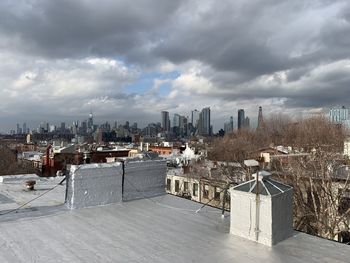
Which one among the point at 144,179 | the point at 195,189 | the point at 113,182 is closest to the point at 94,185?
the point at 113,182

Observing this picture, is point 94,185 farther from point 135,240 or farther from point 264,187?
point 264,187

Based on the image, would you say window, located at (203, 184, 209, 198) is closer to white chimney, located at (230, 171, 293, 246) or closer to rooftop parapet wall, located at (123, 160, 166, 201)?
rooftop parapet wall, located at (123, 160, 166, 201)

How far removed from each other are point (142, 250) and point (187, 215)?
100 inches

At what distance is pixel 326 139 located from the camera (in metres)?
31.4

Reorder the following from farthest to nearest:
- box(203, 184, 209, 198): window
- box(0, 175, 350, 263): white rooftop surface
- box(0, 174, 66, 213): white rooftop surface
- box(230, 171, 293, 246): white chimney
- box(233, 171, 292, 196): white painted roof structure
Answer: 1. box(203, 184, 209, 198): window
2. box(0, 174, 66, 213): white rooftop surface
3. box(233, 171, 292, 196): white painted roof structure
4. box(230, 171, 293, 246): white chimney
5. box(0, 175, 350, 263): white rooftop surface

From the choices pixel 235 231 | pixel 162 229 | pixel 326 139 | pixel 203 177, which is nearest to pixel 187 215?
pixel 162 229

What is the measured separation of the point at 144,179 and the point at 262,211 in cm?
441

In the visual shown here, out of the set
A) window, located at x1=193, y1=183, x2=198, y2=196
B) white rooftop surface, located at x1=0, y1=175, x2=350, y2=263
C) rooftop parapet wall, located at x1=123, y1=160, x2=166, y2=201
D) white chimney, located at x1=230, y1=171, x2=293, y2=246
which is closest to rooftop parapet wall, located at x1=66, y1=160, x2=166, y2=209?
rooftop parapet wall, located at x1=123, y1=160, x2=166, y2=201

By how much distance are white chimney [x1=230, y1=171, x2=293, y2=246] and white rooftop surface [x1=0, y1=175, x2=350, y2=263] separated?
177 millimetres

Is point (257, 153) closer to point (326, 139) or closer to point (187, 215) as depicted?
point (326, 139)

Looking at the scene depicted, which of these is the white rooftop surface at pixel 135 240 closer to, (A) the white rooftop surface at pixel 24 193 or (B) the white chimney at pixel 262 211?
(B) the white chimney at pixel 262 211

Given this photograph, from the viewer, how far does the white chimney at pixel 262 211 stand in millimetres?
6312

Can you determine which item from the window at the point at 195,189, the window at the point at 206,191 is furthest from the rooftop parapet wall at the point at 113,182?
the window at the point at 195,189

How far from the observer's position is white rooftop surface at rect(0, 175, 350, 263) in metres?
5.69
